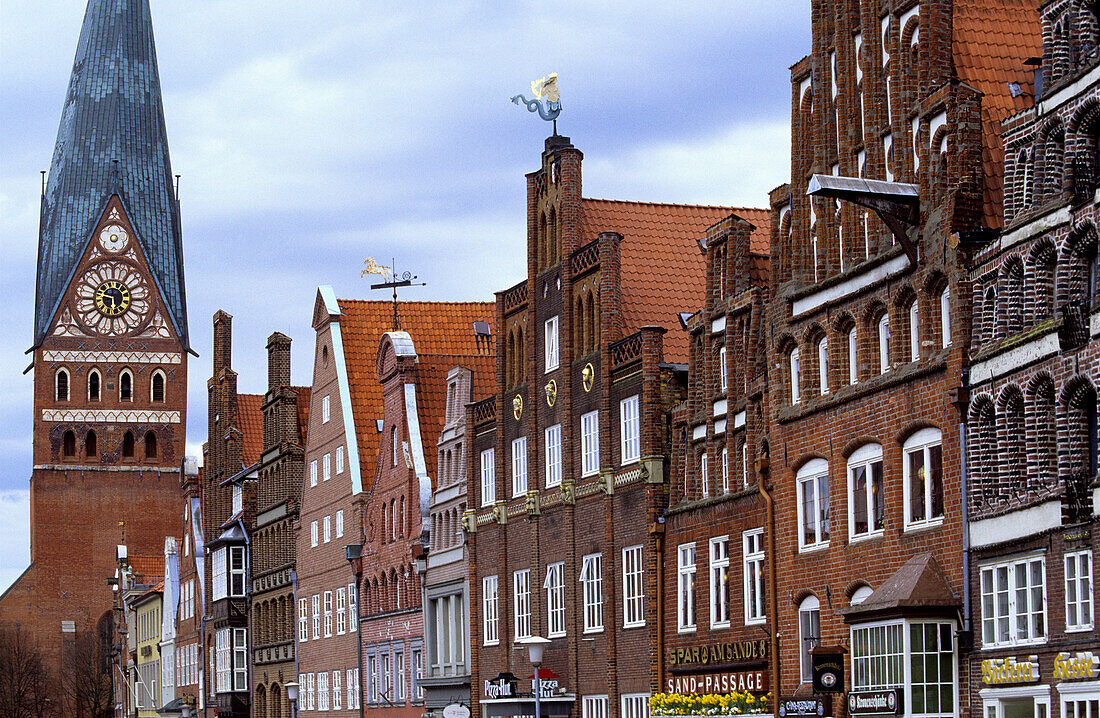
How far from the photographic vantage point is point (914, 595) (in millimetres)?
31359

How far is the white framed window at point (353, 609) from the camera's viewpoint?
67938 millimetres

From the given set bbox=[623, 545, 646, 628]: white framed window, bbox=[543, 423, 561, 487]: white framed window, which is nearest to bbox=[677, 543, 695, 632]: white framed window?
bbox=[623, 545, 646, 628]: white framed window

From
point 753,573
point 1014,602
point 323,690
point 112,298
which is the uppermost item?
point 112,298

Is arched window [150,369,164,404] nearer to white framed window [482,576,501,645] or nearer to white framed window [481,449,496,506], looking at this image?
white framed window [481,449,496,506]

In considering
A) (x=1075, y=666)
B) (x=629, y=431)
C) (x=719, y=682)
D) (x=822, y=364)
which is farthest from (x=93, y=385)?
(x=1075, y=666)

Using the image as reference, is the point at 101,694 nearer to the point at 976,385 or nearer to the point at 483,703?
the point at 483,703

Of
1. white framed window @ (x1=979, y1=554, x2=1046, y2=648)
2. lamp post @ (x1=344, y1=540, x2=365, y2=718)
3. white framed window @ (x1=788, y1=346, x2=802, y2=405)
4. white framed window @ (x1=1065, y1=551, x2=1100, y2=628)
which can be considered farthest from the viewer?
lamp post @ (x1=344, y1=540, x2=365, y2=718)

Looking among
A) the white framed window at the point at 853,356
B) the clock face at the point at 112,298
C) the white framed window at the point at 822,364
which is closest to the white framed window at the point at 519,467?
the white framed window at the point at 822,364

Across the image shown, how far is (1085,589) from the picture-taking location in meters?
28.2

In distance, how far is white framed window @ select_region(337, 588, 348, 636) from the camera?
69.6 m

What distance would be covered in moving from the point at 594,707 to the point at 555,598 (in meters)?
3.68

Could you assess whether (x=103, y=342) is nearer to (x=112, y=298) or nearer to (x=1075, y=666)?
(x=112, y=298)

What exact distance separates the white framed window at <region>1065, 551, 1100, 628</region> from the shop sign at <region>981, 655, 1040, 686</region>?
111 cm

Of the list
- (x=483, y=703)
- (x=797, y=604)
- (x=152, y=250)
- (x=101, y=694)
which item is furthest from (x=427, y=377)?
(x=152, y=250)
